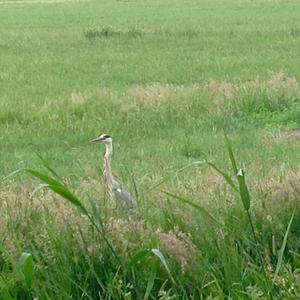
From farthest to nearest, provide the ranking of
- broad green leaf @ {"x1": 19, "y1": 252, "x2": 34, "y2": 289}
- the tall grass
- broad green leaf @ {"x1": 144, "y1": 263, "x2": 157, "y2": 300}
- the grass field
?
the grass field < the tall grass < broad green leaf @ {"x1": 144, "y1": 263, "x2": 157, "y2": 300} < broad green leaf @ {"x1": 19, "y1": 252, "x2": 34, "y2": 289}

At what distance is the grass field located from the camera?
4.69 metres

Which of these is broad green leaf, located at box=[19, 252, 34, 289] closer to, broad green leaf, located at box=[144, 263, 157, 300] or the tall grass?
the tall grass

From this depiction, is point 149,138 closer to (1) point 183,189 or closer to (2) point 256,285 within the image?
(1) point 183,189

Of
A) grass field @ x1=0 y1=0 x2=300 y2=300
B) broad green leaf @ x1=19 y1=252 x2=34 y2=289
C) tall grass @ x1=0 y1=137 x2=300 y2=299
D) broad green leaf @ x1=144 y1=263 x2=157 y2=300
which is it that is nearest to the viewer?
broad green leaf @ x1=19 y1=252 x2=34 y2=289

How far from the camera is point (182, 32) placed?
28234 mm

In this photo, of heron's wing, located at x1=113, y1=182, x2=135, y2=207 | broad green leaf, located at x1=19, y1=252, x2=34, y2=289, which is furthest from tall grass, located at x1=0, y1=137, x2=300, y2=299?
heron's wing, located at x1=113, y1=182, x2=135, y2=207

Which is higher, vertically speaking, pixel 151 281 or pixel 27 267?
pixel 27 267

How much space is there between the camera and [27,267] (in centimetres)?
424

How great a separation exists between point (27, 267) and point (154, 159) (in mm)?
5684

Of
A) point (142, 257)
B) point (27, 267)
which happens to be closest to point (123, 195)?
point (142, 257)

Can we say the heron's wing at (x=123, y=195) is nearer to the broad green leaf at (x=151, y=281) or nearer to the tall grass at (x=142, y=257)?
the tall grass at (x=142, y=257)

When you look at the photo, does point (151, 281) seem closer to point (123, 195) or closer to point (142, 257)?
point (142, 257)

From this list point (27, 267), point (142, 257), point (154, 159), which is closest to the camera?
point (27, 267)

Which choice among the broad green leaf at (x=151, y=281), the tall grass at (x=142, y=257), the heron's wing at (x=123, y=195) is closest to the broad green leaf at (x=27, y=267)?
the tall grass at (x=142, y=257)
